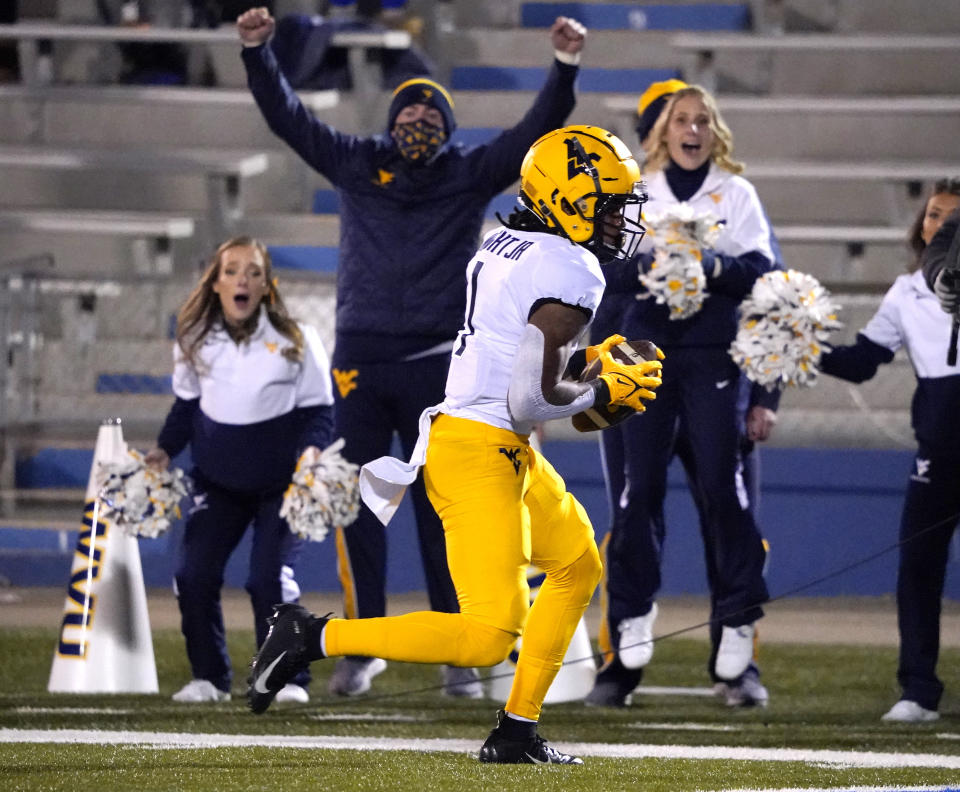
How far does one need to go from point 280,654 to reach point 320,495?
1.27 meters

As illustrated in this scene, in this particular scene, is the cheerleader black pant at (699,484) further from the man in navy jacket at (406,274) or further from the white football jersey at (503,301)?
the white football jersey at (503,301)

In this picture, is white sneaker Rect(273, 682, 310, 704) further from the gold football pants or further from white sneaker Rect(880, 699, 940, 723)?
white sneaker Rect(880, 699, 940, 723)

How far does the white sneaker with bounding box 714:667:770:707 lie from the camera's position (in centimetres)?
638

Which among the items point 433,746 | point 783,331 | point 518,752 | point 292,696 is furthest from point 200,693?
point 783,331

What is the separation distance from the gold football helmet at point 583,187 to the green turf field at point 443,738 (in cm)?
143

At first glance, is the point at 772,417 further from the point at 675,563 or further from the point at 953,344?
the point at 675,563

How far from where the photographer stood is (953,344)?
5922 mm

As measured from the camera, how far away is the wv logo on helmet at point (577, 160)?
4.93m

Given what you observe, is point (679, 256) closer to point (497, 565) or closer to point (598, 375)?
point (598, 375)

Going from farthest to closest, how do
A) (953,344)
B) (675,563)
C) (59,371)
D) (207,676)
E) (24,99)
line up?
(24,99), (59,371), (675,563), (207,676), (953,344)

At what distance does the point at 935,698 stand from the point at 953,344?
118 centimetres

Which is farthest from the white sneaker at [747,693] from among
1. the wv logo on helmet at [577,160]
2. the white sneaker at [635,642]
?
the wv logo on helmet at [577,160]

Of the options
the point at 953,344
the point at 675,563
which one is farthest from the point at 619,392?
the point at 675,563

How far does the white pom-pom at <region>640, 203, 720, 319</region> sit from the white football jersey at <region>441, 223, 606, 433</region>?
126cm
